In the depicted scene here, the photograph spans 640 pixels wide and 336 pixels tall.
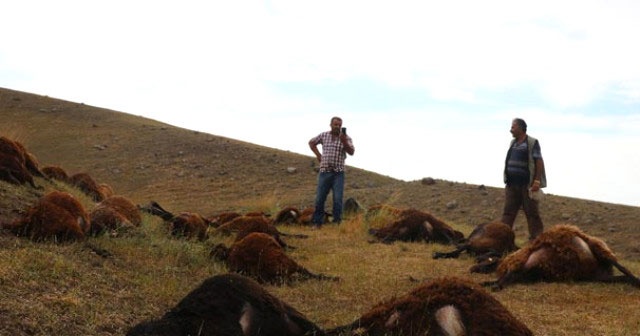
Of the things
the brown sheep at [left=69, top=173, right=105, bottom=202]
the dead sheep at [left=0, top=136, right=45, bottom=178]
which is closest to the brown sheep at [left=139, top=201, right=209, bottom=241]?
the dead sheep at [left=0, top=136, right=45, bottom=178]

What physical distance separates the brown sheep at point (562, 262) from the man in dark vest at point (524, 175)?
8.48ft

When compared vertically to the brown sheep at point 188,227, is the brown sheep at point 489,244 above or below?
above

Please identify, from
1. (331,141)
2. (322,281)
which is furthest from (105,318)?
(331,141)

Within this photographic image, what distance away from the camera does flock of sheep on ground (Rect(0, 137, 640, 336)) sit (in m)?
3.25

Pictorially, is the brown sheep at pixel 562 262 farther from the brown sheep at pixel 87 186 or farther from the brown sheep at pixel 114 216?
the brown sheep at pixel 87 186

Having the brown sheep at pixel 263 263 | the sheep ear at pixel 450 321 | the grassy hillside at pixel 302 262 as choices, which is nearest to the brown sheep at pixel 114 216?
the grassy hillside at pixel 302 262

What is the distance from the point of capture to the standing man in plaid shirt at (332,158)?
10.8m

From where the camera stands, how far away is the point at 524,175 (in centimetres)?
884

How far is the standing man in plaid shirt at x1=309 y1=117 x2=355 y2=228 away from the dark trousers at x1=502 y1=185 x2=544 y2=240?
2832 mm

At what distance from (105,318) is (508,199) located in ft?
22.3

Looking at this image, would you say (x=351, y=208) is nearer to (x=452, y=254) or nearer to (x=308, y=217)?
(x=308, y=217)

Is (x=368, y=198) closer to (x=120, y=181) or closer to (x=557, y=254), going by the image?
(x=120, y=181)

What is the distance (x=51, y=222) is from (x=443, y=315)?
11.6 feet

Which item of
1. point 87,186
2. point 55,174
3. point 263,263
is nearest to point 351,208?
point 87,186
